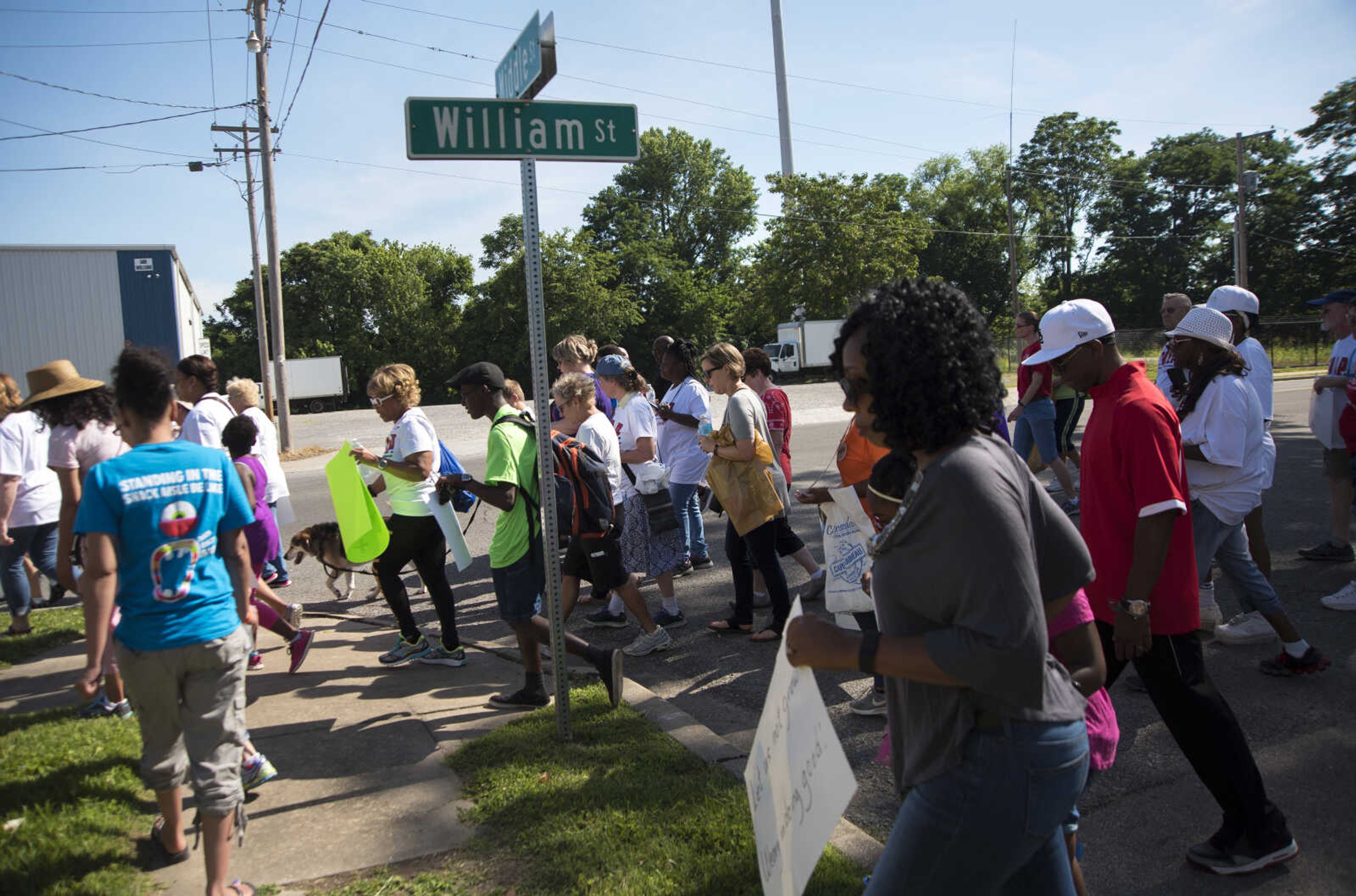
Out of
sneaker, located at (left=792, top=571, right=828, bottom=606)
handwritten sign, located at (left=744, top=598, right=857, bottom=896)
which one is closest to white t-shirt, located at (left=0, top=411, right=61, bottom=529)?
sneaker, located at (left=792, top=571, right=828, bottom=606)

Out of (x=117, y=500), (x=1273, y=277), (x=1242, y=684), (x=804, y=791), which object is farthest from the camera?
(x=1273, y=277)

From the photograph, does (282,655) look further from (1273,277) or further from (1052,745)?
(1273,277)

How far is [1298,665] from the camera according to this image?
454 cm

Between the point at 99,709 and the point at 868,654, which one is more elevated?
the point at 868,654

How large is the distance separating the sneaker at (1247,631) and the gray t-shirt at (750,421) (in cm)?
262

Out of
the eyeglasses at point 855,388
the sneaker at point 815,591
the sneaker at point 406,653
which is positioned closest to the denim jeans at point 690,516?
the sneaker at point 815,591

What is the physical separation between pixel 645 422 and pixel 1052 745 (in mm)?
5016

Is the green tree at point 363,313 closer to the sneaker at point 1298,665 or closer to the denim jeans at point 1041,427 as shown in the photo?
the denim jeans at point 1041,427

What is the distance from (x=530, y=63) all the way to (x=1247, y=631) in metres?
4.87

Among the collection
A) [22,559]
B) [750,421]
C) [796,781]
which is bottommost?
[22,559]

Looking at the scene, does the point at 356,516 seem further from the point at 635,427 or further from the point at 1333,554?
the point at 1333,554

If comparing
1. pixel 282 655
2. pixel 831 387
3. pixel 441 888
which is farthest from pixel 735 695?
pixel 831 387

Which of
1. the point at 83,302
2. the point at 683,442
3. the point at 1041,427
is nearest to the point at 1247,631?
the point at 1041,427

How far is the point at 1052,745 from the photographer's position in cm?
167
